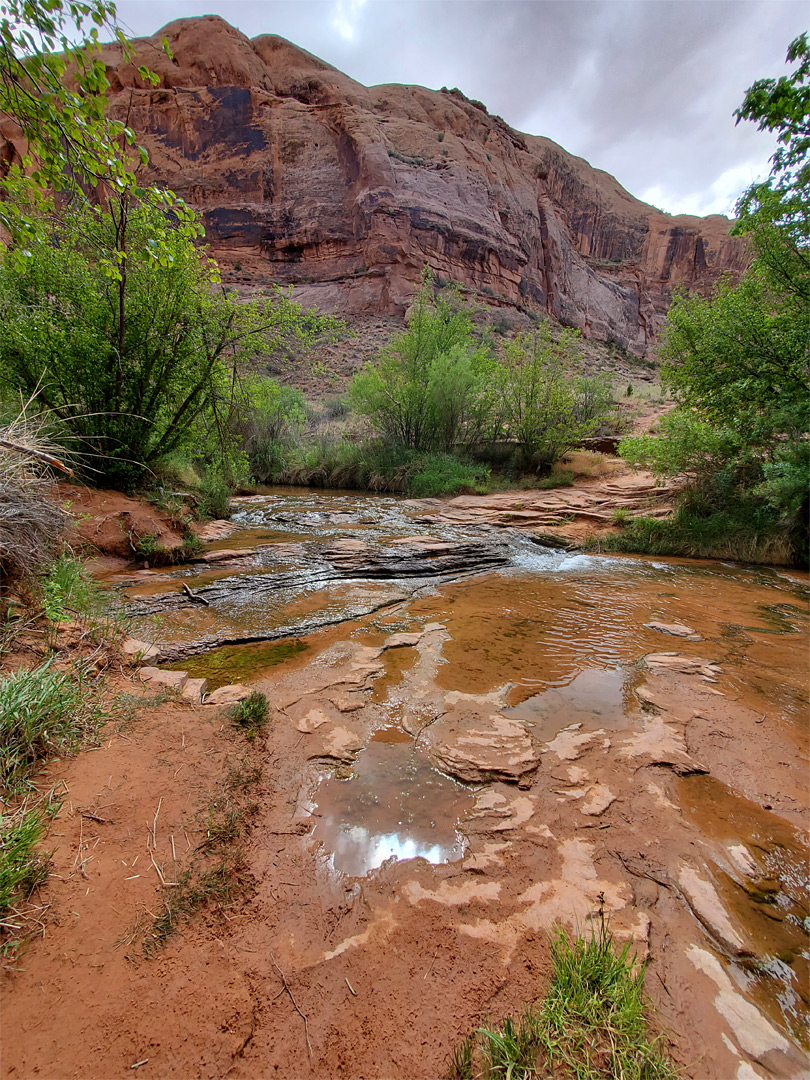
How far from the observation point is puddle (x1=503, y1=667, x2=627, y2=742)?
260cm

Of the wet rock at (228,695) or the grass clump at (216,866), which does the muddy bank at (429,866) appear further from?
the wet rock at (228,695)

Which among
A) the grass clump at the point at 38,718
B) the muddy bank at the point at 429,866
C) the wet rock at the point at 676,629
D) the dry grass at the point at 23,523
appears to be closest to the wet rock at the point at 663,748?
the muddy bank at the point at 429,866

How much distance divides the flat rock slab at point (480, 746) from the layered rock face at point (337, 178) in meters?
32.1

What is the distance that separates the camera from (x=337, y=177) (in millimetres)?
33375

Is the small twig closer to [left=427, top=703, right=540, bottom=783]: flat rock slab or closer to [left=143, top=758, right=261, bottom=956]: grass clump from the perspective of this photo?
[left=143, top=758, right=261, bottom=956]: grass clump

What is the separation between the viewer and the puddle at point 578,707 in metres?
2.60

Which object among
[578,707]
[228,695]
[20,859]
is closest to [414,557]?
[578,707]

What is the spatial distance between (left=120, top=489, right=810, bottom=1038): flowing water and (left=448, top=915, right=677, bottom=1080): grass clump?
0.47 m

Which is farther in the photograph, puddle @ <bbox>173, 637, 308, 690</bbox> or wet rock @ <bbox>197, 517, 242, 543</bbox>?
wet rock @ <bbox>197, 517, 242, 543</bbox>

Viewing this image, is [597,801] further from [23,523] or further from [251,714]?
[23,523]

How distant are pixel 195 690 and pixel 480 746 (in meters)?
1.71

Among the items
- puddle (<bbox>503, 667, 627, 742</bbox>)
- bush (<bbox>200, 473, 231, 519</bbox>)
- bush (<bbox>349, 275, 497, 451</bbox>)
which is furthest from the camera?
bush (<bbox>349, 275, 497, 451</bbox>)

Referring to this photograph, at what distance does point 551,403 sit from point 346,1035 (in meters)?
12.6

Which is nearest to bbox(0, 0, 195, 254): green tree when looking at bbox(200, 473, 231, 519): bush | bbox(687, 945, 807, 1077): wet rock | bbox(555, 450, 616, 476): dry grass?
bbox(687, 945, 807, 1077): wet rock
